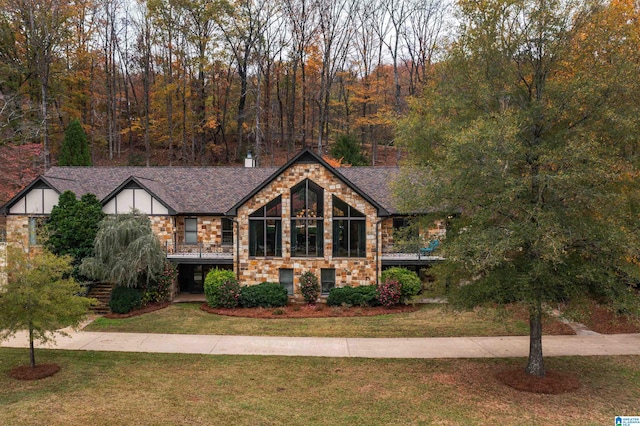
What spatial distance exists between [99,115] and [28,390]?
39.9 metres

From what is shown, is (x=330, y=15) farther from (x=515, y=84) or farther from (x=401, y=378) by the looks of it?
(x=401, y=378)

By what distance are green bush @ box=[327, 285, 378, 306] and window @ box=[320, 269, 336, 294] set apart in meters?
0.85

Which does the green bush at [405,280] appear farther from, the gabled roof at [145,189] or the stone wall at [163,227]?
the gabled roof at [145,189]

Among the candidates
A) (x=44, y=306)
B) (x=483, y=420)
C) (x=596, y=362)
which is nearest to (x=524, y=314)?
(x=596, y=362)

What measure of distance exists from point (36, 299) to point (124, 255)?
8511 mm

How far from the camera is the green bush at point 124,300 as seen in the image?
20812 mm

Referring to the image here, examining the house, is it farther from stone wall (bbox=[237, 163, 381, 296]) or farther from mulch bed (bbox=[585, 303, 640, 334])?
mulch bed (bbox=[585, 303, 640, 334])

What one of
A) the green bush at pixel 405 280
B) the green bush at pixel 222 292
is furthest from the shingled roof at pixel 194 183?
the green bush at pixel 222 292

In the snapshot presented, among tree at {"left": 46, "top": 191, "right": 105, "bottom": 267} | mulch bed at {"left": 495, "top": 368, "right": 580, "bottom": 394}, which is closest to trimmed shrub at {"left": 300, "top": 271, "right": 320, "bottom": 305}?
mulch bed at {"left": 495, "top": 368, "right": 580, "bottom": 394}

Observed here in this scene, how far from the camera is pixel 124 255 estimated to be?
2130 centimetres

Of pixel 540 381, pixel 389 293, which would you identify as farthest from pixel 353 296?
pixel 540 381

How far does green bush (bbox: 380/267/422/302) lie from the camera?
2183 centimetres

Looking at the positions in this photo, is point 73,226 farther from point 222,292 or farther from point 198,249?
point 222,292

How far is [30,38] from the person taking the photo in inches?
1442
